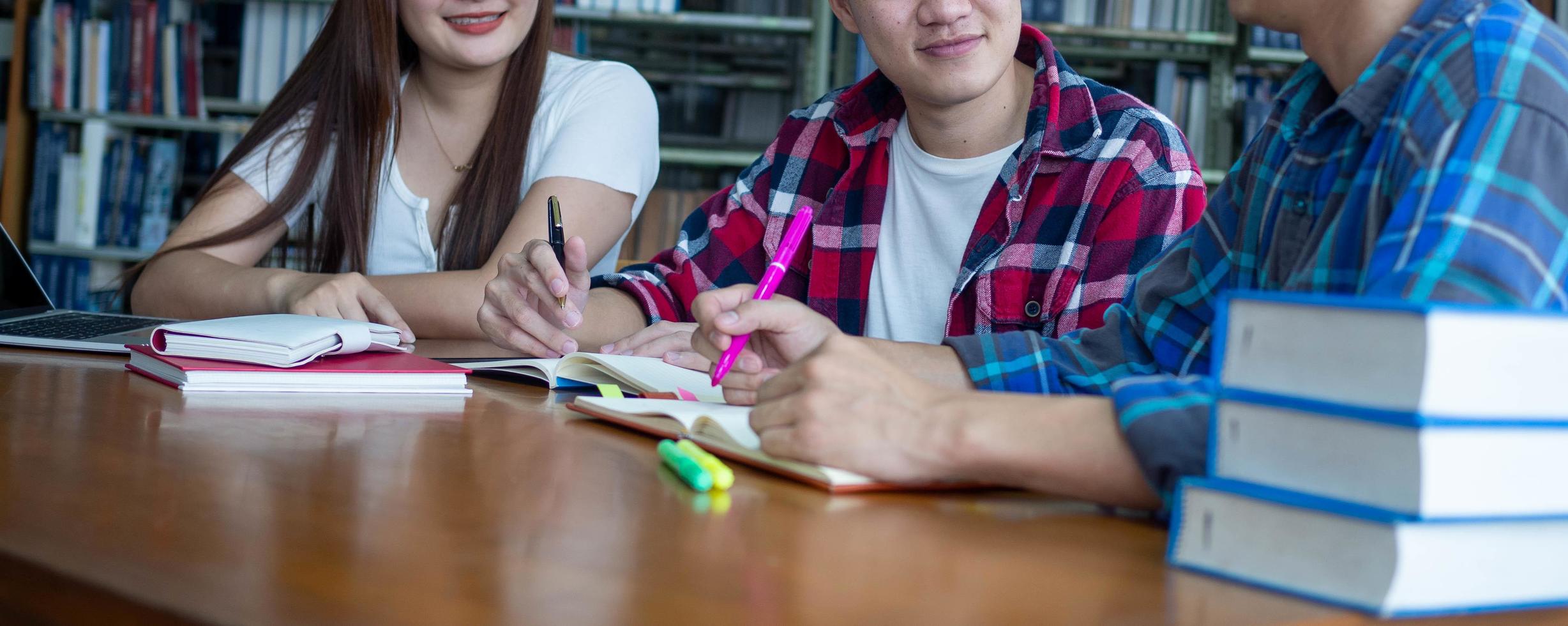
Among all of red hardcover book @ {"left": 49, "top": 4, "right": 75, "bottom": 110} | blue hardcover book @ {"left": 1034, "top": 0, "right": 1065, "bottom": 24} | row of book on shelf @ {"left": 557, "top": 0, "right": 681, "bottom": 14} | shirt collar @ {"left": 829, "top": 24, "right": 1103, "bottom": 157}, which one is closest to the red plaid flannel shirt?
shirt collar @ {"left": 829, "top": 24, "right": 1103, "bottom": 157}

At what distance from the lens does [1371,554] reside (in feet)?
1.59

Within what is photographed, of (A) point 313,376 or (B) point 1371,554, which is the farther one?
(A) point 313,376

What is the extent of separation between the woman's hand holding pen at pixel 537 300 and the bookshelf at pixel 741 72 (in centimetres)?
215

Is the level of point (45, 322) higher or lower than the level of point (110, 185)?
lower

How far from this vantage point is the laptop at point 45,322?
1301 mm

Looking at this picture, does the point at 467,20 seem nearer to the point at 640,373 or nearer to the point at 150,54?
the point at 640,373

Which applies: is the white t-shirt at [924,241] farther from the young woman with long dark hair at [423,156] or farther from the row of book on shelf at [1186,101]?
the row of book on shelf at [1186,101]

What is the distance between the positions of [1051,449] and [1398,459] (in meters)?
0.20

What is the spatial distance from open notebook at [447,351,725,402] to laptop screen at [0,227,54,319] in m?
0.78

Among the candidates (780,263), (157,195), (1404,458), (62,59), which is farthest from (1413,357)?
(62,59)

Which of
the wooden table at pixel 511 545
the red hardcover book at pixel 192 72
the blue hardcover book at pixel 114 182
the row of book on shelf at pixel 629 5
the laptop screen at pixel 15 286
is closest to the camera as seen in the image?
the wooden table at pixel 511 545

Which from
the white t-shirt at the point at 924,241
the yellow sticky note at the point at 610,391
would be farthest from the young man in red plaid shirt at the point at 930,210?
the yellow sticky note at the point at 610,391

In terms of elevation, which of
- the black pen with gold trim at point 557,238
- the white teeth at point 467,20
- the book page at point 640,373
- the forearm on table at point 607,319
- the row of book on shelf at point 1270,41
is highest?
the row of book on shelf at point 1270,41

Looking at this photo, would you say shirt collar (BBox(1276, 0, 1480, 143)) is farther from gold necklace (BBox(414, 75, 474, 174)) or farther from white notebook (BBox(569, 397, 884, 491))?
gold necklace (BBox(414, 75, 474, 174))
